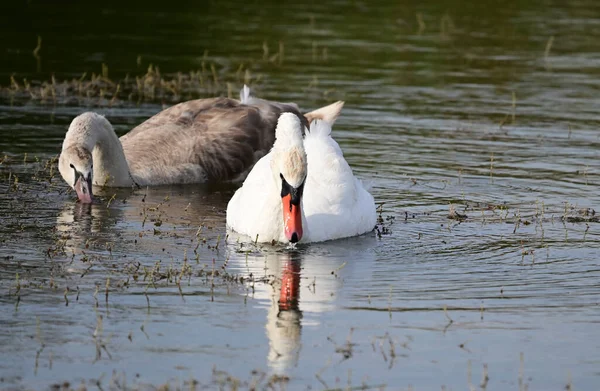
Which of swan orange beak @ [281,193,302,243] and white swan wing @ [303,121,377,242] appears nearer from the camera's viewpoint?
swan orange beak @ [281,193,302,243]

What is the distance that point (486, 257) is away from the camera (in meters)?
10.6

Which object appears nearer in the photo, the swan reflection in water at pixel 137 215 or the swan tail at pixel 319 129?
the swan reflection in water at pixel 137 215

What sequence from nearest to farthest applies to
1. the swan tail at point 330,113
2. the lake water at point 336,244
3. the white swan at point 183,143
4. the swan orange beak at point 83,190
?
the lake water at point 336,244 → the swan orange beak at point 83,190 → the white swan at point 183,143 → the swan tail at point 330,113

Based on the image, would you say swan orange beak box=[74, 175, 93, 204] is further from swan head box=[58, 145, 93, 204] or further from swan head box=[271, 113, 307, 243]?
swan head box=[271, 113, 307, 243]

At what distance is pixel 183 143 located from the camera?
14773mm

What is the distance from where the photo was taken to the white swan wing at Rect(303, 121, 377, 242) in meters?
11.0

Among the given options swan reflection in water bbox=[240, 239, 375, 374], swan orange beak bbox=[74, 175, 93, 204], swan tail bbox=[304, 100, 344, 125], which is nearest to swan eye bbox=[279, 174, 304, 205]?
swan reflection in water bbox=[240, 239, 375, 374]

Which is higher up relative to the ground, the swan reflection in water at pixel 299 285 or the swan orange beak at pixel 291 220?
the swan orange beak at pixel 291 220

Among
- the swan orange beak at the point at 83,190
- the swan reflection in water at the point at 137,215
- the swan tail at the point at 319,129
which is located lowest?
the swan reflection in water at the point at 137,215

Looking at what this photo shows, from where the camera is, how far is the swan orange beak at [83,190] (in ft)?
41.9

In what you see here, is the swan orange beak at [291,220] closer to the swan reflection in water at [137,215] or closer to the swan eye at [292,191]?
the swan eye at [292,191]

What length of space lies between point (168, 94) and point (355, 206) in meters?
8.82

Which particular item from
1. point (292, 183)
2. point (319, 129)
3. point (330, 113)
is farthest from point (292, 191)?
point (330, 113)

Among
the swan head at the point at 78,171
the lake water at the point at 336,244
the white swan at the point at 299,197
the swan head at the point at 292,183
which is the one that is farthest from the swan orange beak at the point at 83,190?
the swan head at the point at 292,183
